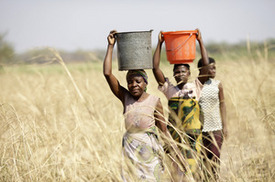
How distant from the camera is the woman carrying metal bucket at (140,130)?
8.93 ft

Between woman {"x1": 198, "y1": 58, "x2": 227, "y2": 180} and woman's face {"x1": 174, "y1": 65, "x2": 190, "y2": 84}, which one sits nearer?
woman's face {"x1": 174, "y1": 65, "x2": 190, "y2": 84}

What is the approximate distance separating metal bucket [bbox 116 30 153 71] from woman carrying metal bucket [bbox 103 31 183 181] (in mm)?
88

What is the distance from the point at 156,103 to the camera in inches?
111

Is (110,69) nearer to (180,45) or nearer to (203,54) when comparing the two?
(180,45)

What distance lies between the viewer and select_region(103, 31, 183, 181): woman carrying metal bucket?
2723 millimetres

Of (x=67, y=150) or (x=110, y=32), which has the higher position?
(x=110, y=32)

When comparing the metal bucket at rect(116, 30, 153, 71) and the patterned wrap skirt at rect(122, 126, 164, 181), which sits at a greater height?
the metal bucket at rect(116, 30, 153, 71)

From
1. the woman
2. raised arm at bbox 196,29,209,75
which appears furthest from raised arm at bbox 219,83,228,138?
raised arm at bbox 196,29,209,75

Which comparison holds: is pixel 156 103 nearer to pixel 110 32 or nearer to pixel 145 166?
pixel 145 166

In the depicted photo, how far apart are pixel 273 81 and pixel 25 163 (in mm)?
4657

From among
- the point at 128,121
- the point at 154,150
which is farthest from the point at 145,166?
the point at 128,121

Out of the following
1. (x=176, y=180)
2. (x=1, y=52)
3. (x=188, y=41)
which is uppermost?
(x=1, y=52)

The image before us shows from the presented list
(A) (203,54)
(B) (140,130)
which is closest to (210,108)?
(A) (203,54)

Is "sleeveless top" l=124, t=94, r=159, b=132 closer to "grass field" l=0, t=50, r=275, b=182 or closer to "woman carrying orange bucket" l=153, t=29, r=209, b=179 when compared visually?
"grass field" l=0, t=50, r=275, b=182
